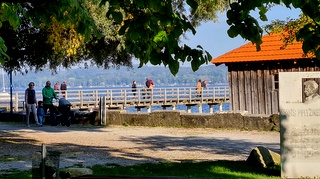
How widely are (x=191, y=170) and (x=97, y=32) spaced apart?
18.4ft

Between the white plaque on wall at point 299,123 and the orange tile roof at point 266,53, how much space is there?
67.4 feet

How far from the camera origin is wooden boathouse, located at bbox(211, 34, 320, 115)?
34406 millimetres

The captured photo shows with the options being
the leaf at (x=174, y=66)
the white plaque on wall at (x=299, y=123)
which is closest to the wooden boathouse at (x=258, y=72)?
the white plaque on wall at (x=299, y=123)

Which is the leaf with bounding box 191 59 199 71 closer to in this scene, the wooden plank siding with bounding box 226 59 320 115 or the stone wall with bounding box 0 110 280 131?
the stone wall with bounding box 0 110 280 131

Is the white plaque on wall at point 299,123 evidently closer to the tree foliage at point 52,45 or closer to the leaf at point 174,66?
the leaf at point 174,66

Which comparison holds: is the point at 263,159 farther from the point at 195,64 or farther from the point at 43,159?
the point at 43,159

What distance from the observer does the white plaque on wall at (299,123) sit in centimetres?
1270

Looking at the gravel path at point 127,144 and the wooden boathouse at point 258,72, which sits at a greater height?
the wooden boathouse at point 258,72

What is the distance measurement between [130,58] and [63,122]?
487 cm

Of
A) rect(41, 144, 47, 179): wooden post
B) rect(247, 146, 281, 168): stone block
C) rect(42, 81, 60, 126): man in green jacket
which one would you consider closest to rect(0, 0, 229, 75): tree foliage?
rect(41, 144, 47, 179): wooden post

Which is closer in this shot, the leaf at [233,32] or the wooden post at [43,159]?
the wooden post at [43,159]

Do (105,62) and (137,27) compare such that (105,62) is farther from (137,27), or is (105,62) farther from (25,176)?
(137,27)

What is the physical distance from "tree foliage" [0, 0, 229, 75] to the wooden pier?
21.5 metres

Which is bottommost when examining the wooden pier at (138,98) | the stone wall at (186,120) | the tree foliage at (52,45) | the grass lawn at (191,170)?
the grass lawn at (191,170)
